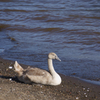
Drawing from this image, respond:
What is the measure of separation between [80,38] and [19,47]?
11.4ft

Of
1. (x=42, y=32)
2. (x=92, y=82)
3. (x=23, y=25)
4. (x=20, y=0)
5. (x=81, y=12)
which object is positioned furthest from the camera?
(x=20, y=0)

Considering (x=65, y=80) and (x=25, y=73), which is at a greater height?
(x=25, y=73)

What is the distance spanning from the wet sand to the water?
0.86 metres

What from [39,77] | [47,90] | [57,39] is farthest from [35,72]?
[57,39]

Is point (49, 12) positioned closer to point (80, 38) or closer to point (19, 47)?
point (80, 38)

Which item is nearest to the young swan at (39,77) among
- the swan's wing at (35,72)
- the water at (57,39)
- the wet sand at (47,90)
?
the swan's wing at (35,72)

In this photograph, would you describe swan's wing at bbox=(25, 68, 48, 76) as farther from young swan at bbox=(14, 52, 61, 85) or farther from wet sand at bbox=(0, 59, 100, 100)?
A: wet sand at bbox=(0, 59, 100, 100)

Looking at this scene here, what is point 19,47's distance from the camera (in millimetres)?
10625

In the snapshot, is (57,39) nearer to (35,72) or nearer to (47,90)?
(35,72)

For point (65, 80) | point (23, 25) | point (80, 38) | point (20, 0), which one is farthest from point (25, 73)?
point (20, 0)

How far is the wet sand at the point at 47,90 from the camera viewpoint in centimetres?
515

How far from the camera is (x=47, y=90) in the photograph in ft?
19.2

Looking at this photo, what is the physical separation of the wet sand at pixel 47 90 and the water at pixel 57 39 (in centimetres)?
86

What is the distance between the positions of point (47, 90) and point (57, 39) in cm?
639
